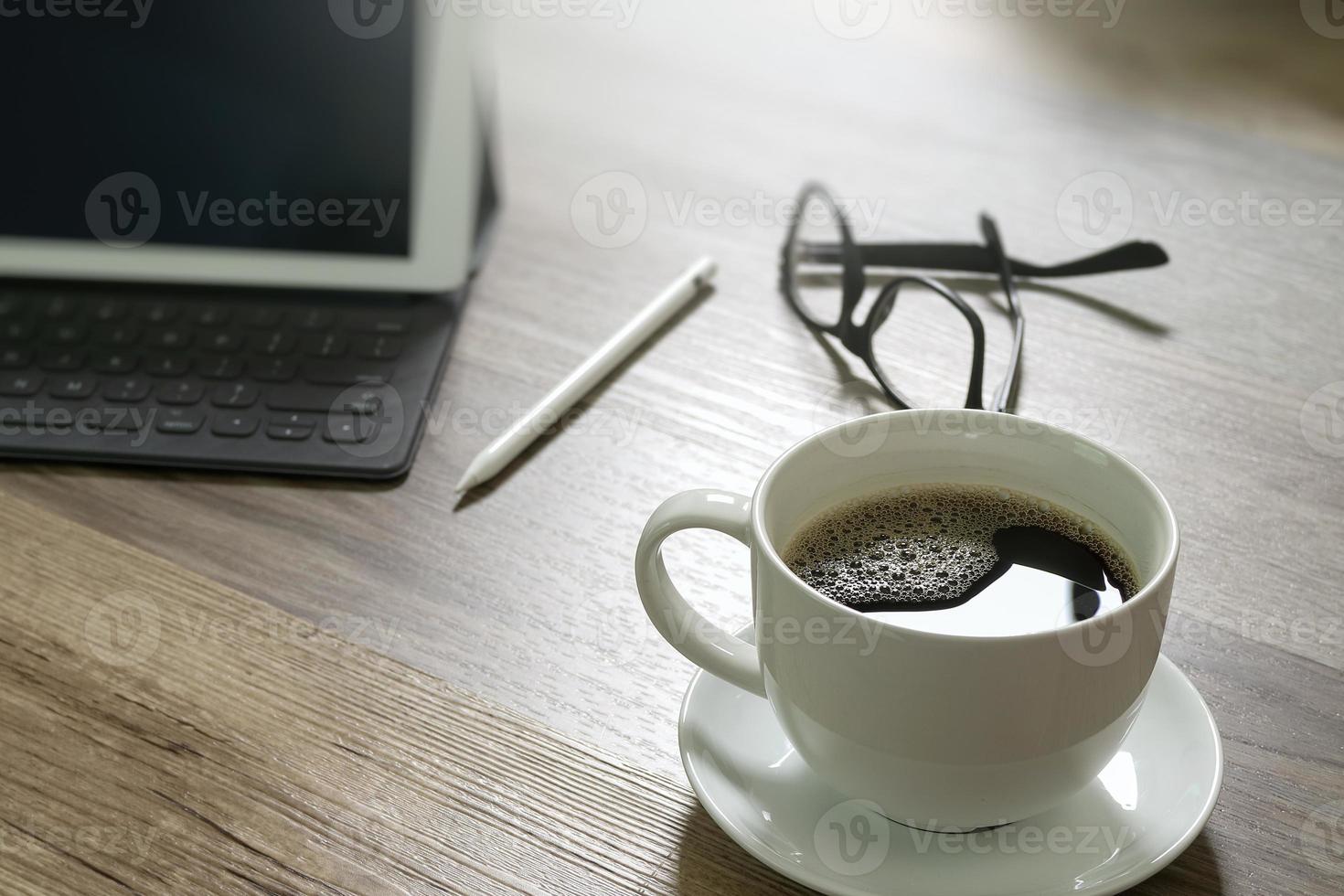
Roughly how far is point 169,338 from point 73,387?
0.06 m

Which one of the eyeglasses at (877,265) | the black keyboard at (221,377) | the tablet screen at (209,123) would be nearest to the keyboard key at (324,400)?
the black keyboard at (221,377)

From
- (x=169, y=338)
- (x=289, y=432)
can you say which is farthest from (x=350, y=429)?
(x=169, y=338)

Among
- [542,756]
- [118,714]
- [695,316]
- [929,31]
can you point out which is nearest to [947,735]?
[542,756]

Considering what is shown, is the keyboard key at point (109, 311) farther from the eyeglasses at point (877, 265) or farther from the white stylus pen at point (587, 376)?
the eyeglasses at point (877, 265)

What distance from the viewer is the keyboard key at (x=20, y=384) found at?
583mm

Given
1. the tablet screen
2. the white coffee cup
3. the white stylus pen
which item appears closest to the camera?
the white coffee cup

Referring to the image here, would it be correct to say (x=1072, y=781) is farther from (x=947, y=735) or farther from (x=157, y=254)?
(x=157, y=254)

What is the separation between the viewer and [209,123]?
66 cm

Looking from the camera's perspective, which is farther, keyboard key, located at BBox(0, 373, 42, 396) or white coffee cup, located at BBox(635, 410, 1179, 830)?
keyboard key, located at BBox(0, 373, 42, 396)

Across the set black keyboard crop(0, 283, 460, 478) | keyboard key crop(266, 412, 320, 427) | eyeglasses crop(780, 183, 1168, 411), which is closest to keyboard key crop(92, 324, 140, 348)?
black keyboard crop(0, 283, 460, 478)

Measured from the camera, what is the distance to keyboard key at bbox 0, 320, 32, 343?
620 mm

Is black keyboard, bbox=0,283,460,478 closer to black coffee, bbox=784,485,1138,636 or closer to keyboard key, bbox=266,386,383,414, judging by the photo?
keyboard key, bbox=266,386,383,414

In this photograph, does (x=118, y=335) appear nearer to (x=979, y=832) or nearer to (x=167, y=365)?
(x=167, y=365)

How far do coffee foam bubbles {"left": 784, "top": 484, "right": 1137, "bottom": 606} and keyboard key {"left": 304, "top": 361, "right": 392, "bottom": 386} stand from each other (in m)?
0.31
